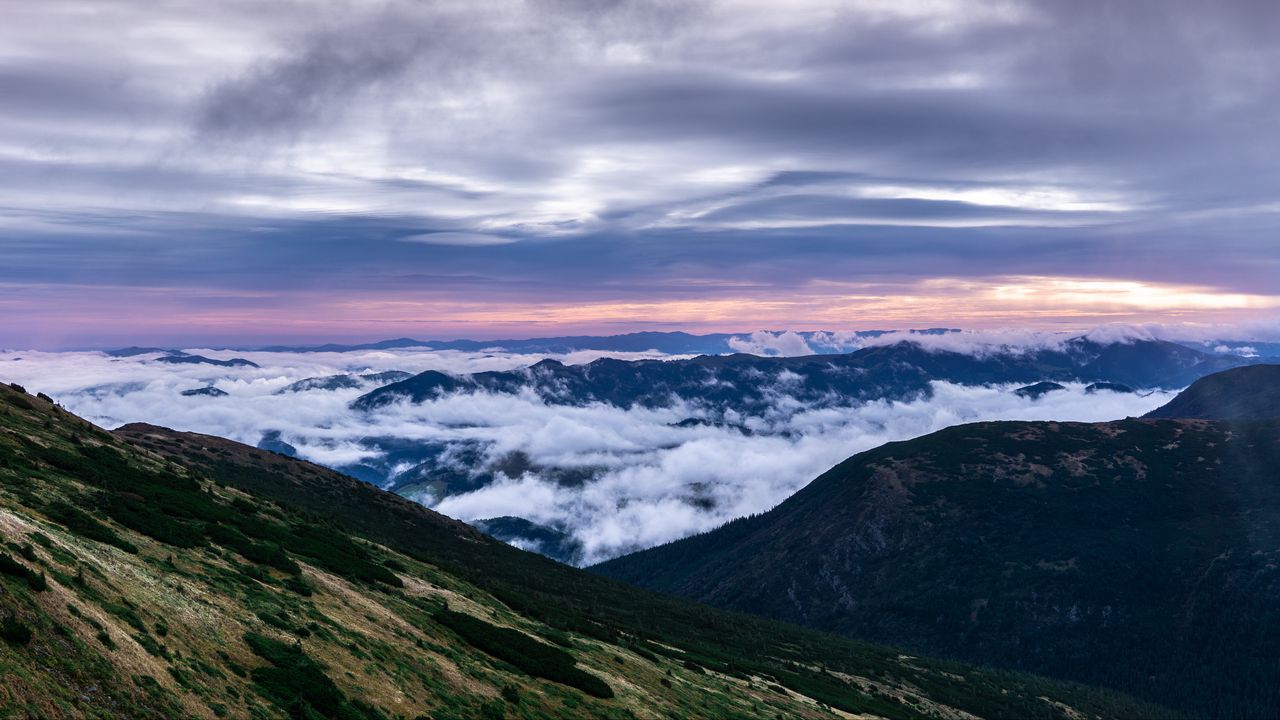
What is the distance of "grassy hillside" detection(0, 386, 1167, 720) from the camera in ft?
95.2

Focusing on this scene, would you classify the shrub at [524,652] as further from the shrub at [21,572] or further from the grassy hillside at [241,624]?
the shrub at [21,572]

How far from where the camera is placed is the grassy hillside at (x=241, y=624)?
29016mm

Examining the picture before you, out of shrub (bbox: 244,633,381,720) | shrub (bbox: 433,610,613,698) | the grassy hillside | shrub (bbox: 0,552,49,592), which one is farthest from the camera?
shrub (bbox: 433,610,613,698)

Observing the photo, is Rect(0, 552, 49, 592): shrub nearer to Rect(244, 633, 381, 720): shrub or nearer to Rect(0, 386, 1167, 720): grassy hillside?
Rect(0, 386, 1167, 720): grassy hillside

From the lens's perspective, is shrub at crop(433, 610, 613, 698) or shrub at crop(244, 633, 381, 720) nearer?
shrub at crop(244, 633, 381, 720)

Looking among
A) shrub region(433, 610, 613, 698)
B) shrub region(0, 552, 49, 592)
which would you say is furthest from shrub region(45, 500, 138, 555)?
shrub region(433, 610, 613, 698)

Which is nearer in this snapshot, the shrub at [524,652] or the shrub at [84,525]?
the shrub at [84,525]

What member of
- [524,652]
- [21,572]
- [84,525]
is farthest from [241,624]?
[524,652]

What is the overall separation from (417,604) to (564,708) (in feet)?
65.4

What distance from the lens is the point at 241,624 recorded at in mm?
39906

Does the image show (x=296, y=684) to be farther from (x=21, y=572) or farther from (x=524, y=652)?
(x=524, y=652)

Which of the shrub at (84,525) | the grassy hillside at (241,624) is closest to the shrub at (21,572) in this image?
the grassy hillside at (241,624)

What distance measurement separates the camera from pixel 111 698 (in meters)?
26.9

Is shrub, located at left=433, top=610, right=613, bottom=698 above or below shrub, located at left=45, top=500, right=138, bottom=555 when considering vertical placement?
below
